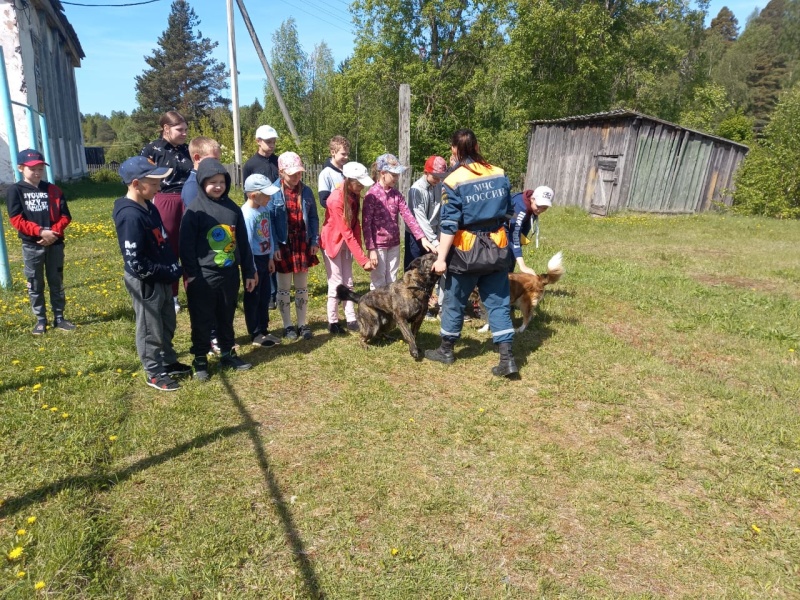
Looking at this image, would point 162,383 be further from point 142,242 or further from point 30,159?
point 30,159

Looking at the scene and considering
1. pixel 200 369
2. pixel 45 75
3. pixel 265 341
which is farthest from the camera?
pixel 45 75

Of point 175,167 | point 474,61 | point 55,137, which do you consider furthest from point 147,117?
point 175,167

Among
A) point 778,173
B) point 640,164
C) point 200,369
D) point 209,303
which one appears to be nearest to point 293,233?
point 209,303

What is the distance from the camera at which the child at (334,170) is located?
231 inches

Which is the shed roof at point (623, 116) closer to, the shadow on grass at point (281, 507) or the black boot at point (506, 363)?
the black boot at point (506, 363)

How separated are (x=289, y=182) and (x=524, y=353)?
3149 mm

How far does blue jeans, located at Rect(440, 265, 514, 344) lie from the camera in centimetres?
472

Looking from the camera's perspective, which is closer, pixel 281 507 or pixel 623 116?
pixel 281 507

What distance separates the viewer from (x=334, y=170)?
602 cm

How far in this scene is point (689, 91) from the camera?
3491 cm

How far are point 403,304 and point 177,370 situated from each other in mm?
2265

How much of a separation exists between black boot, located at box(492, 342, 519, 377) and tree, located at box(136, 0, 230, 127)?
59.1 m

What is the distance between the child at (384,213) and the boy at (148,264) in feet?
7.21

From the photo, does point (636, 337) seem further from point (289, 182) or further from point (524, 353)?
point (289, 182)
